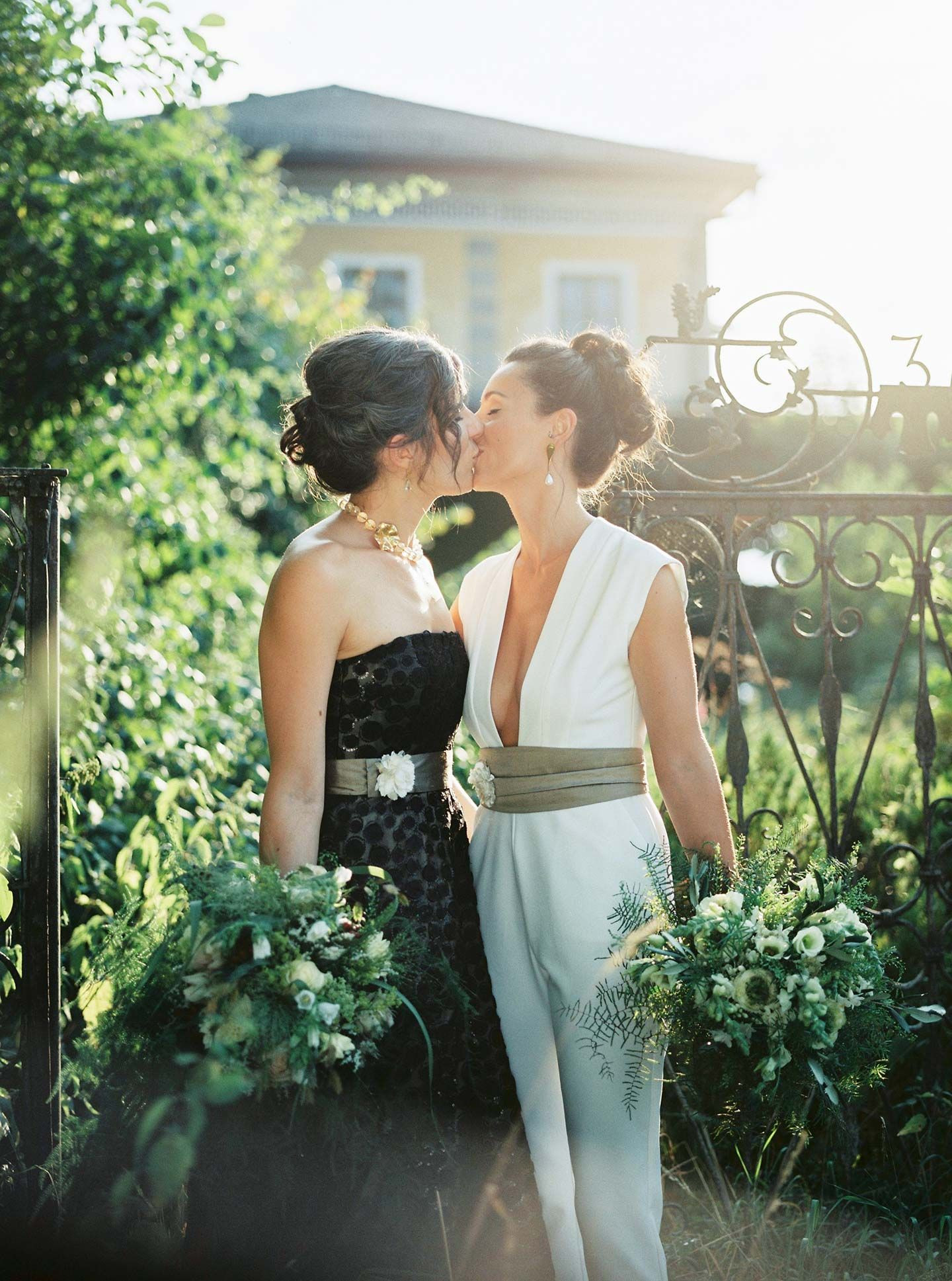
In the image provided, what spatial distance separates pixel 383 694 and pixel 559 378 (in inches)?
37.2

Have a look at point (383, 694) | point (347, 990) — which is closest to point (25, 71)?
point (383, 694)

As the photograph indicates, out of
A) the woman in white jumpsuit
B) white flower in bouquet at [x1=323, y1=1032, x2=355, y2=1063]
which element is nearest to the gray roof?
the woman in white jumpsuit

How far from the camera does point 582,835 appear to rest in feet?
8.58

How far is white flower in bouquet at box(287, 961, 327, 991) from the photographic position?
188 cm

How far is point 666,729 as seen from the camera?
262 centimetres

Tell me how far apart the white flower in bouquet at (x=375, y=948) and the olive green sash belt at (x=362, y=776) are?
63 centimetres

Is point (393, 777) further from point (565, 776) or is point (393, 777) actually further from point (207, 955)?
point (207, 955)

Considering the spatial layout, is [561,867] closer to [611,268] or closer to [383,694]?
[383,694]

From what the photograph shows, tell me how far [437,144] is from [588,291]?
105 inches

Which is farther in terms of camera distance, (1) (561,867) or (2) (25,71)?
(2) (25,71)

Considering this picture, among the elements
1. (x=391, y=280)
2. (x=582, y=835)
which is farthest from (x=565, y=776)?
(x=391, y=280)

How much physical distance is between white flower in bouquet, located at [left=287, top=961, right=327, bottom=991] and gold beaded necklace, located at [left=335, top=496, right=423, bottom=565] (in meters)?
1.15

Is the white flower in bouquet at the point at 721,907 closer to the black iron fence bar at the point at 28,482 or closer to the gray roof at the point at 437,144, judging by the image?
the black iron fence bar at the point at 28,482

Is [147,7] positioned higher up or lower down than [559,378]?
higher up
